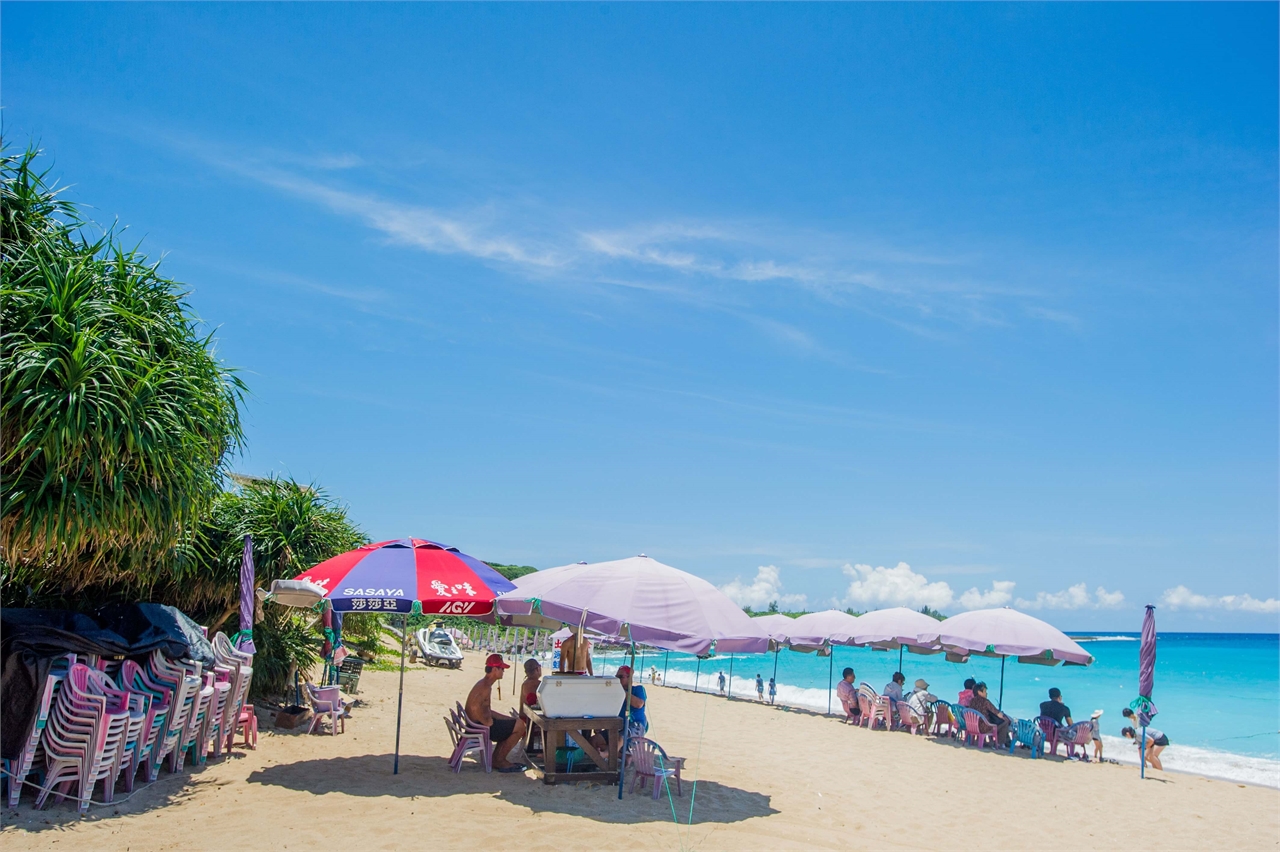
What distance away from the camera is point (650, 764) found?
8.56 meters

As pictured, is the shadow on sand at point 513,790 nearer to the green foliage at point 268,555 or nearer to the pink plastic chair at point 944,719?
A: the green foliage at point 268,555

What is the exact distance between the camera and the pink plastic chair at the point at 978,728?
15.3 metres

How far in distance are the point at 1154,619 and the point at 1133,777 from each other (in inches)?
107

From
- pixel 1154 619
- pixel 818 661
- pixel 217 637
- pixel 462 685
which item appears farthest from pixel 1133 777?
pixel 818 661

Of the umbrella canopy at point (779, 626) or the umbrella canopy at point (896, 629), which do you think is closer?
the umbrella canopy at point (896, 629)

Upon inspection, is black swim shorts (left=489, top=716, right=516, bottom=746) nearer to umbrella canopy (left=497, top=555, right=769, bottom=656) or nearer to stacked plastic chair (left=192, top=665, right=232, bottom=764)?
umbrella canopy (left=497, top=555, right=769, bottom=656)

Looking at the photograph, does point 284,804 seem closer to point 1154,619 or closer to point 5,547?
point 5,547

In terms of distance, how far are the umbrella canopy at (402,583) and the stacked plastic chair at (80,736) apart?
194 centimetres

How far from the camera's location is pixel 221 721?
9086 millimetres

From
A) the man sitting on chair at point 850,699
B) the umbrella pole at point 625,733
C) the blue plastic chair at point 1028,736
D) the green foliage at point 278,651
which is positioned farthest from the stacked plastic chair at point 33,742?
the man sitting on chair at point 850,699

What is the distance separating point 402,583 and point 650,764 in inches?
123

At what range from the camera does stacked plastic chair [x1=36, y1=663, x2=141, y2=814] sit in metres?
6.30

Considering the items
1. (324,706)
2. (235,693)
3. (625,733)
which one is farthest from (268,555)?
(625,733)

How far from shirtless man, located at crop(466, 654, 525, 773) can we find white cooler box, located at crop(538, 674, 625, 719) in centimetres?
66
